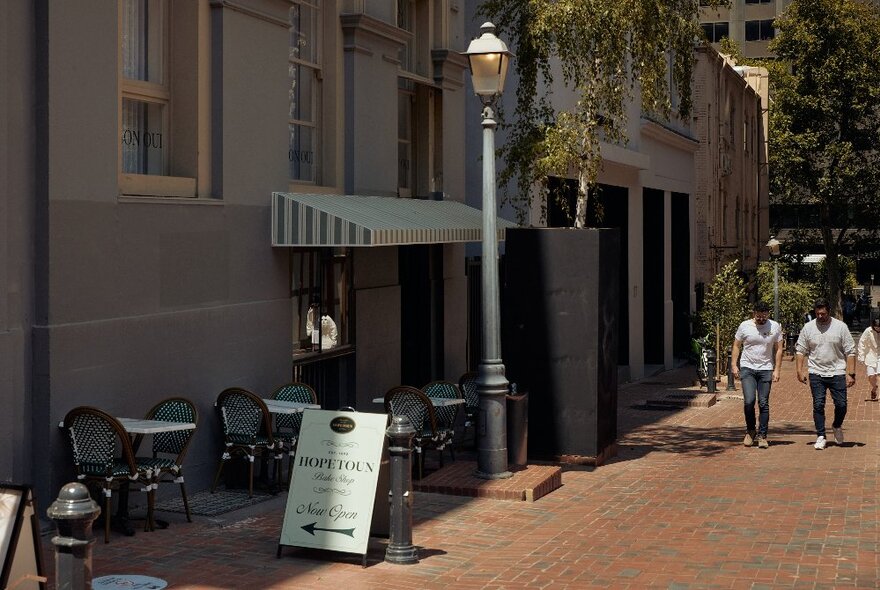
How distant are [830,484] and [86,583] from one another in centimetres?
889

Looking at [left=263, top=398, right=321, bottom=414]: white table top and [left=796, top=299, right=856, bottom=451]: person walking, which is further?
[left=796, top=299, right=856, bottom=451]: person walking

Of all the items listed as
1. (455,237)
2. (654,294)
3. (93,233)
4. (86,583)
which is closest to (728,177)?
(654,294)

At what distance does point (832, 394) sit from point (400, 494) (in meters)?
8.46

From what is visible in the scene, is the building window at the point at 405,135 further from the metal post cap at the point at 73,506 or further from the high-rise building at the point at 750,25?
the high-rise building at the point at 750,25

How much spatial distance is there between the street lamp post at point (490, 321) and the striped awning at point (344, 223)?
128cm

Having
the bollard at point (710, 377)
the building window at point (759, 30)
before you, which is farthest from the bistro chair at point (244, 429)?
the building window at point (759, 30)

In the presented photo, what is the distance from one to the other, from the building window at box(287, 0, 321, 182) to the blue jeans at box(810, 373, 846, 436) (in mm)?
6653

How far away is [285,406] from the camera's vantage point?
1189 cm

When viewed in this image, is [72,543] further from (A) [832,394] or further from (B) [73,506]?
(A) [832,394]

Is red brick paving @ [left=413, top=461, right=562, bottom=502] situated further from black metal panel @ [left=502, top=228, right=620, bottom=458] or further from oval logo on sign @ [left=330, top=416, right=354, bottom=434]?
oval logo on sign @ [left=330, top=416, right=354, bottom=434]

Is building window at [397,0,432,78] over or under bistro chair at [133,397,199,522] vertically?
over

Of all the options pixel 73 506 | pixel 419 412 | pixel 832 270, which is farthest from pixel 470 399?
pixel 832 270

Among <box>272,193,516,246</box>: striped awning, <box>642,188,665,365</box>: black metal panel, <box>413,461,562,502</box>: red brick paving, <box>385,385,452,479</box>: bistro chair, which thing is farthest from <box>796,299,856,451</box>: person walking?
<box>642,188,665,365</box>: black metal panel

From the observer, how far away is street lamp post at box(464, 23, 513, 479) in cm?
1220
